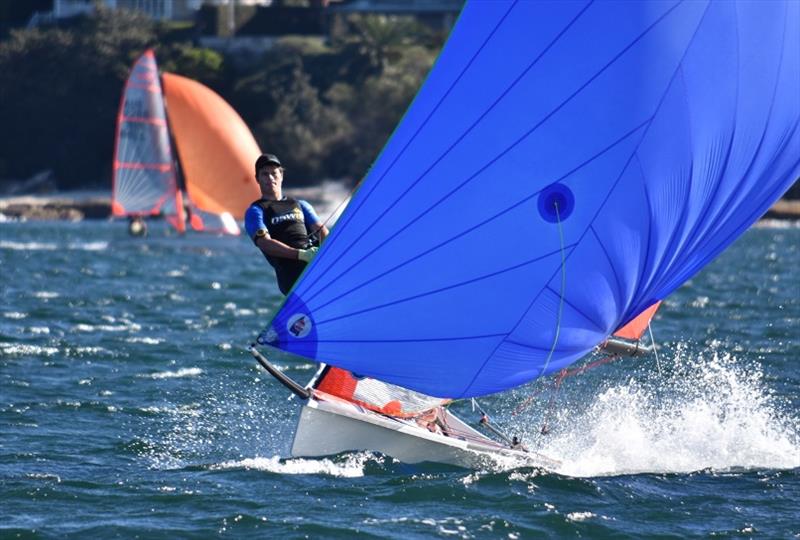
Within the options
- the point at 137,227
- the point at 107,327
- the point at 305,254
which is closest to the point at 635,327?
the point at 305,254

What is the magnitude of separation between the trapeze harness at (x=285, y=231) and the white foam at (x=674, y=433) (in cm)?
225

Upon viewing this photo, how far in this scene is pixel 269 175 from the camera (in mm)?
10516

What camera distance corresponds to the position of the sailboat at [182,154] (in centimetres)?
3975

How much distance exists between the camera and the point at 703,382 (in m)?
14.7

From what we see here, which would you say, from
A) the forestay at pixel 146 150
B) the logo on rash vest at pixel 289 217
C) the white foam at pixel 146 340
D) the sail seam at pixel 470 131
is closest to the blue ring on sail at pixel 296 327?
the sail seam at pixel 470 131

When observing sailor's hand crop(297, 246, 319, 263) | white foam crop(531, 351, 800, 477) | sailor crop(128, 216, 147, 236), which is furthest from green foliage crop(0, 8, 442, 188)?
sailor's hand crop(297, 246, 319, 263)

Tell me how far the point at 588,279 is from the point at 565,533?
1.61 meters

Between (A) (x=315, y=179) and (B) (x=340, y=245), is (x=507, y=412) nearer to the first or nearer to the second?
(B) (x=340, y=245)

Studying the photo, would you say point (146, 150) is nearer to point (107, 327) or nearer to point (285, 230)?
point (107, 327)

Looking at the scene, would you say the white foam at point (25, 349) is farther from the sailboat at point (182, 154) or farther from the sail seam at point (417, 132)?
the sailboat at point (182, 154)

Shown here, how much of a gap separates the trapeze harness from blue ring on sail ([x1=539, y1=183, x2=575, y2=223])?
6.31 ft

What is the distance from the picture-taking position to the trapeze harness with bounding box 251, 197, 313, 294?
10570 millimetres

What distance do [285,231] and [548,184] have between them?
2.07m

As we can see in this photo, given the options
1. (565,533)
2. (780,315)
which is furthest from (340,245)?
(780,315)
